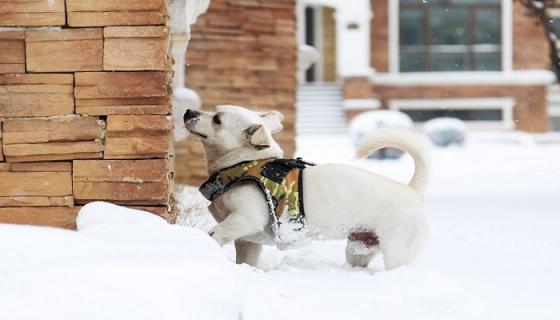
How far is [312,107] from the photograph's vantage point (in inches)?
887

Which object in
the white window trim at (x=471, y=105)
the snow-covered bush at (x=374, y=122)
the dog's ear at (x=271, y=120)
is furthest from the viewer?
the white window trim at (x=471, y=105)

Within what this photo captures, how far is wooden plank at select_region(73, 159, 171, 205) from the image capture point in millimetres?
4000

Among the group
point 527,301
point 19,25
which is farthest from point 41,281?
point 527,301

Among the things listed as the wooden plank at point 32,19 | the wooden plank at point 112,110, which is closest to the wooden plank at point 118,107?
the wooden plank at point 112,110

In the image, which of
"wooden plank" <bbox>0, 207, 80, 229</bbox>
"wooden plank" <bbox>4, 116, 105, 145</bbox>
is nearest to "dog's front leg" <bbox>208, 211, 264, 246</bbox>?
"wooden plank" <bbox>0, 207, 80, 229</bbox>

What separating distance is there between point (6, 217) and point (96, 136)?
56 centimetres

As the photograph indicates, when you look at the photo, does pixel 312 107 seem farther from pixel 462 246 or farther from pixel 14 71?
pixel 14 71

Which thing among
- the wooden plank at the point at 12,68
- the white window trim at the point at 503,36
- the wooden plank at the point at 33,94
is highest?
the white window trim at the point at 503,36

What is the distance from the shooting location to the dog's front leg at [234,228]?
3982mm

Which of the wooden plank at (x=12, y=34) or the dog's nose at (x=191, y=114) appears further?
the dog's nose at (x=191, y=114)

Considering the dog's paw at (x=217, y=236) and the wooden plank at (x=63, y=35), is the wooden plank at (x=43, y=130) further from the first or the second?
the dog's paw at (x=217, y=236)

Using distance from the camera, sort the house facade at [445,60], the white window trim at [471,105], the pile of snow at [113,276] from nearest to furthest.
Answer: the pile of snow at [113,276], the house facade at [445,60], the white window trim at [471,105]

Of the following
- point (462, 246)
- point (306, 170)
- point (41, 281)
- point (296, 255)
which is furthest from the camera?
point (462, 246)

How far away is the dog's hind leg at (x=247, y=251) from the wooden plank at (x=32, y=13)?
138 cm
